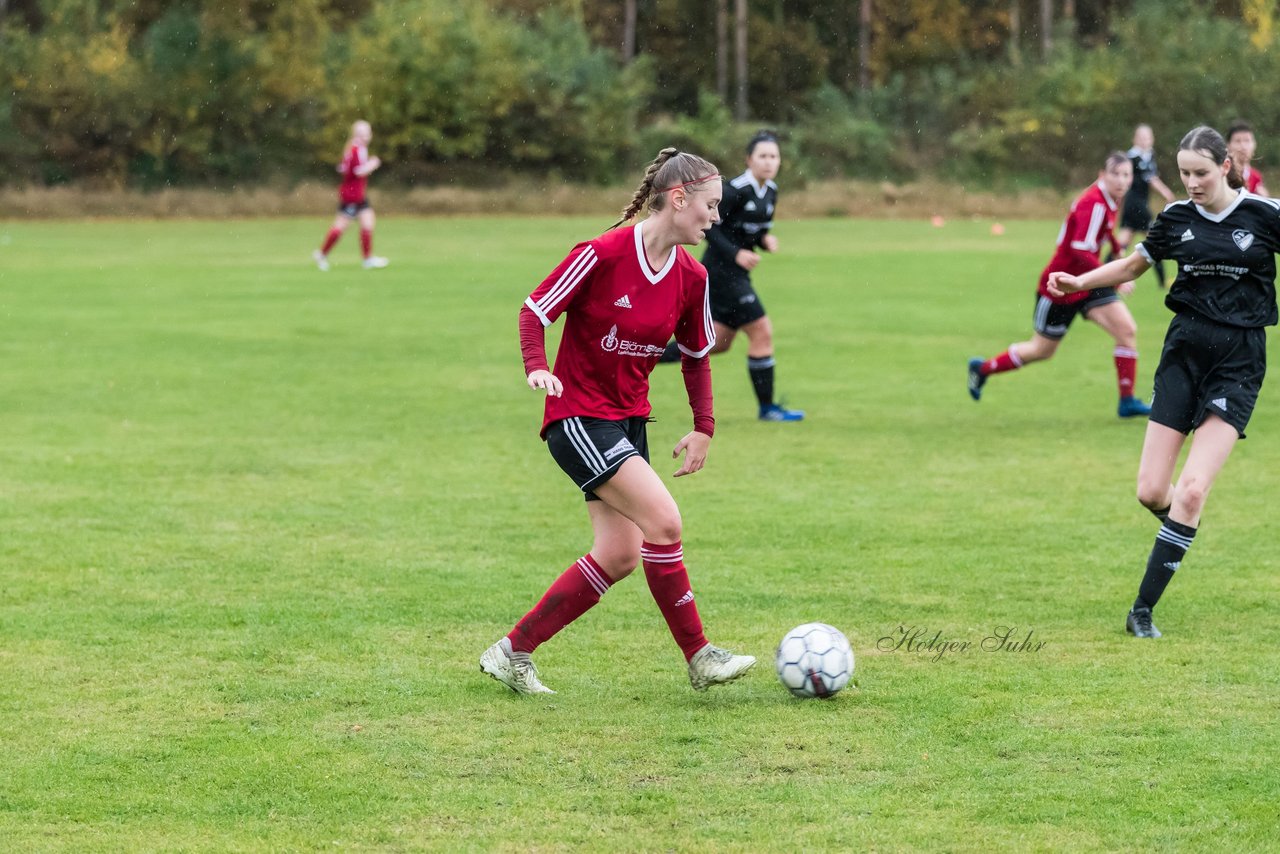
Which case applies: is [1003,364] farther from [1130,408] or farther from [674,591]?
[674,591]

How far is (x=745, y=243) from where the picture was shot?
12.9m

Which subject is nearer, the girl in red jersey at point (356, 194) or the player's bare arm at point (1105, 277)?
the player's bare arm at point (1105, 277)

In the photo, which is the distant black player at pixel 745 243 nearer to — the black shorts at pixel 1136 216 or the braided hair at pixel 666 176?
the braided hair at pixel 666 176

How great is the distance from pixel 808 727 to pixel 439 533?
12.2ft

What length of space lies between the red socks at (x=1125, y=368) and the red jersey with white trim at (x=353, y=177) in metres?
16.2

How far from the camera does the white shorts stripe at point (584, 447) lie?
5809 millimetres

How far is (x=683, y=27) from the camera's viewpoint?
63062 millimetres

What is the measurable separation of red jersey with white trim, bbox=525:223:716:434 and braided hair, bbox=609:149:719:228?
0.11 meters

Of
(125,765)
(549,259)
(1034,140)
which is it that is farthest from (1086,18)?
(125,765)

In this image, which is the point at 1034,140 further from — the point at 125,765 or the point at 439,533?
the point at 125,765

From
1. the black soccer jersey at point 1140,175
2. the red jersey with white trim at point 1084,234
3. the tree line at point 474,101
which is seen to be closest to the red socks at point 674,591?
the red jersey with white trim at point 1084,234

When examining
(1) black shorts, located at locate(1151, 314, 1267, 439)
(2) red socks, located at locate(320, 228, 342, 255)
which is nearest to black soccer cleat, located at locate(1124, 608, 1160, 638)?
(1) black shorts, located at locate(1151, 314, 1267, 439)

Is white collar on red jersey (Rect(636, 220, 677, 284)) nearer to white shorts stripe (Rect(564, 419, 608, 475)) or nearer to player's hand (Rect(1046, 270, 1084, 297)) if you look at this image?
white shorts stripe (Rect(564, 419, 608, 475))

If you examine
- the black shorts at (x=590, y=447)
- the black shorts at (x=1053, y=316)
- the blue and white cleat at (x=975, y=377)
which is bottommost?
the blue and white cleat at (x=975, y=377)
